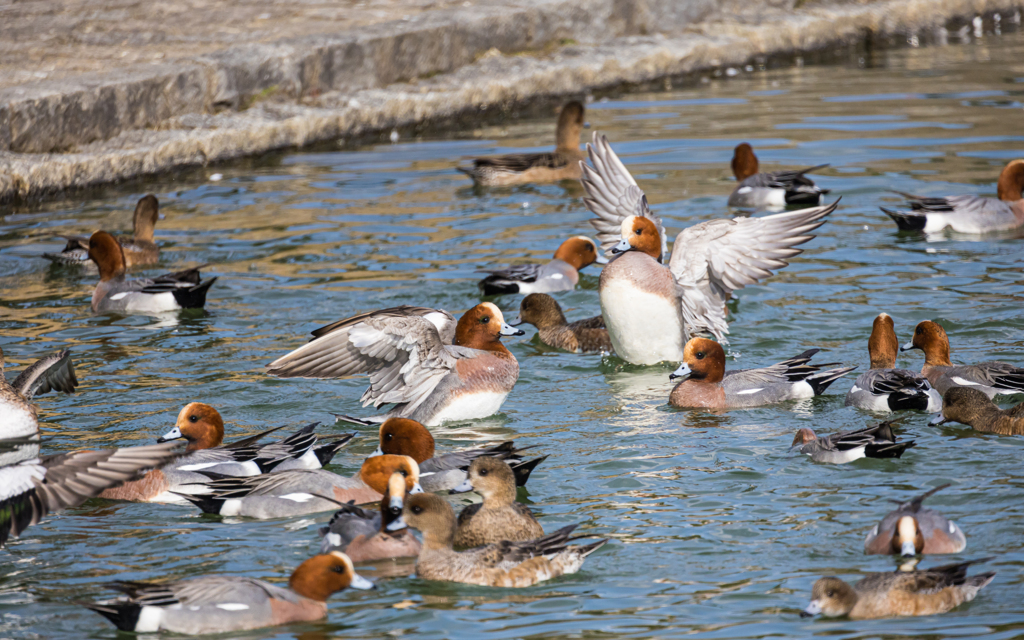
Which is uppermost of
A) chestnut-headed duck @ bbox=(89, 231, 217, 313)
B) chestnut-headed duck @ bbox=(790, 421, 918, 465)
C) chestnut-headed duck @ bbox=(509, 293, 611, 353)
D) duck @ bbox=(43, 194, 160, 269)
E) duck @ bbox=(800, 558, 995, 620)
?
duck @ bbox=(43, 194, 160, 269)

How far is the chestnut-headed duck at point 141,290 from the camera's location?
9.94 metres

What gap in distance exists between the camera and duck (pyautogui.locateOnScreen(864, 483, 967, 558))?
5.47 m

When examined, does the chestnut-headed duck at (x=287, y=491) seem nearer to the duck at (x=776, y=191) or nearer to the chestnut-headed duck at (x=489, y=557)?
the chestnut-headed duck at (x=489, y=557)

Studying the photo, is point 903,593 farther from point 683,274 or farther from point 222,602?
point 683,274

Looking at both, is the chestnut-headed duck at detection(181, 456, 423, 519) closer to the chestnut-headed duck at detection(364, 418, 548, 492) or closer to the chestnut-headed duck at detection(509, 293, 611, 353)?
the chestnut-headed duck at detection(364, 418, 548, 492)

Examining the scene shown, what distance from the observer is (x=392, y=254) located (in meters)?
11.2

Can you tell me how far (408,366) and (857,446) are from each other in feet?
9.17

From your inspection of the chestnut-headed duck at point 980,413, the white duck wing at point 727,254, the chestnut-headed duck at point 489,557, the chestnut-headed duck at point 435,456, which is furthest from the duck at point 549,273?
the chestnut-headed duck at point 489,557

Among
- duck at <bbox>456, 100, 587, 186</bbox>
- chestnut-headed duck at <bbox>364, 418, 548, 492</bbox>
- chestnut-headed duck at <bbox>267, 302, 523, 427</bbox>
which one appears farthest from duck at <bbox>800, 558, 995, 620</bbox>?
duck at <bbox>456, 100, 587, 186</bbox>

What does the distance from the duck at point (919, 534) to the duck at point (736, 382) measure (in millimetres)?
2209

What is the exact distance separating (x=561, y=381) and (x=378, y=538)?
3.14m

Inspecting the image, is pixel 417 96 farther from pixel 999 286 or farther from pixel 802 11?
pixel 999 286

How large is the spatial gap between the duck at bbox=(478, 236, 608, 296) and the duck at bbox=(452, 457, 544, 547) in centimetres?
410

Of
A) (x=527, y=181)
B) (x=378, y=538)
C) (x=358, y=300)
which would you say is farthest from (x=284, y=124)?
(x=378, y=538)
